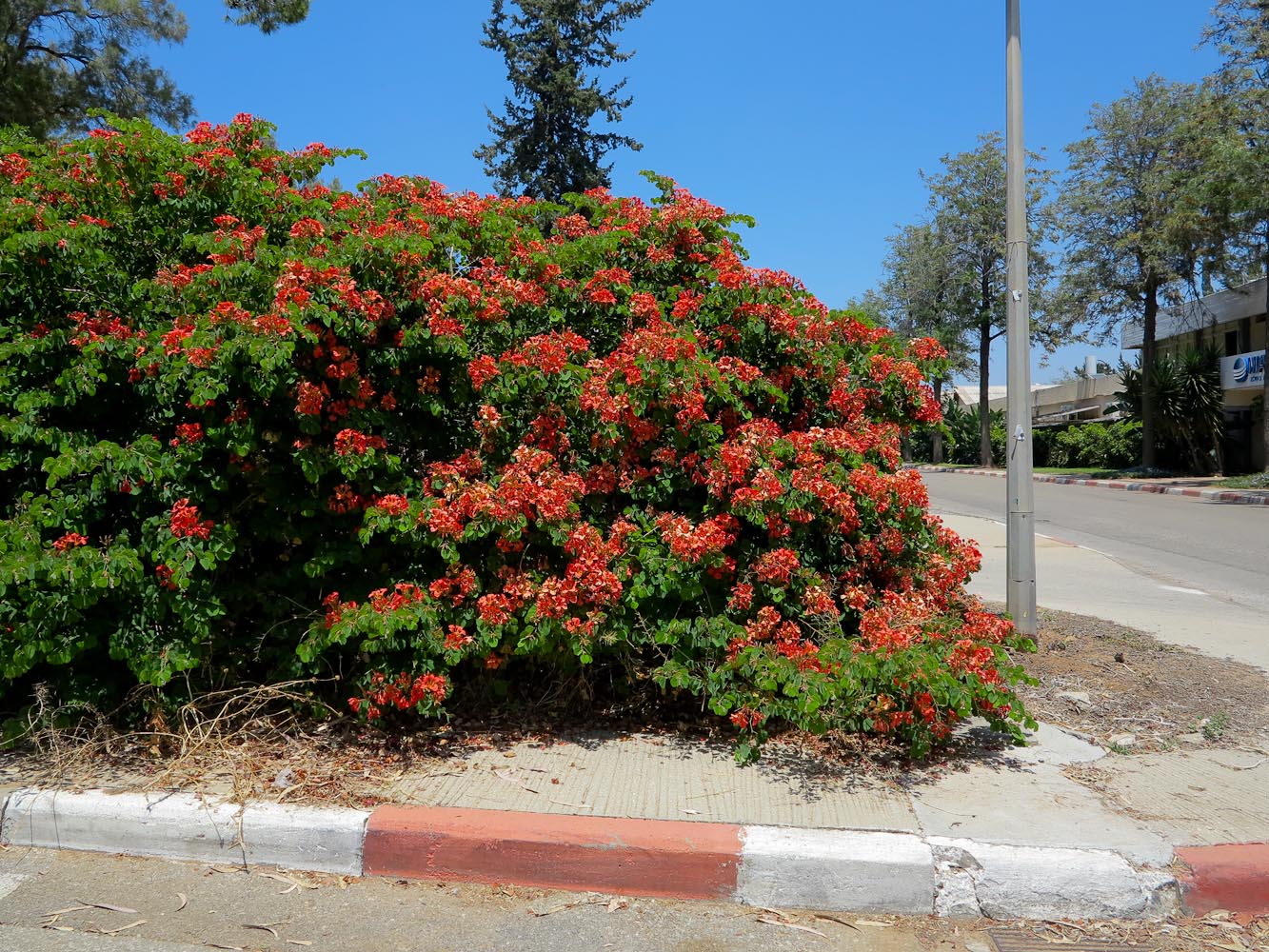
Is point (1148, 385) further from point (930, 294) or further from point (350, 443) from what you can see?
point (350, 443)

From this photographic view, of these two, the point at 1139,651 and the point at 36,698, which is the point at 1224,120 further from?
the point at 36,698

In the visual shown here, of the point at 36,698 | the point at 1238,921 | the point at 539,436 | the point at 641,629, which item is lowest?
the point at 1238,921

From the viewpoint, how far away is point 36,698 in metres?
4.21

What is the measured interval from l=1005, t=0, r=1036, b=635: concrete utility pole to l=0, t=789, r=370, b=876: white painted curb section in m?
4.18

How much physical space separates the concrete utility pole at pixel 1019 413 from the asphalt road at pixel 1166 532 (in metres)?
2.34

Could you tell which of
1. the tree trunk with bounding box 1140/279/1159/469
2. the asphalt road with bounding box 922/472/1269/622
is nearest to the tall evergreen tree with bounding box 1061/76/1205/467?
the tree trunk with bounding box 1140/279/1159/469

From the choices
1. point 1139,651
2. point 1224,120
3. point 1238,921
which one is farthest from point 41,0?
point 1224,120

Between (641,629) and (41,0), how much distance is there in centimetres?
1776

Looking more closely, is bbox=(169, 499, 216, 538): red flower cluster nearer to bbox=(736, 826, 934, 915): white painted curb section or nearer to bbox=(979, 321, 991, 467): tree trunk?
bbox=(736, 826, 934, 915): white painted curb section

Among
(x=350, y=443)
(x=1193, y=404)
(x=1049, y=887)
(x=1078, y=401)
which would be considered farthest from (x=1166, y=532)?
(x=1078, y=401)

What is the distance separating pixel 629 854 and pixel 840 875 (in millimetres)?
709

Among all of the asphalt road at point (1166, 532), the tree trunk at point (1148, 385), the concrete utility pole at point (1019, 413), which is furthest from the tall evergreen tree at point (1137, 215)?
the concrete utility pole at point (1019, 413)

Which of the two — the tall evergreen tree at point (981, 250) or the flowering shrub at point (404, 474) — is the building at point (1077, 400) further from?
the flowering shrub at point (404, 474)

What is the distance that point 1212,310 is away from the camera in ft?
96.4
